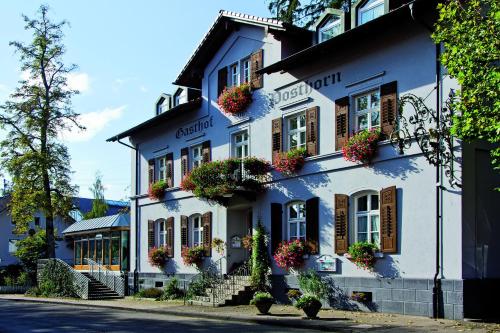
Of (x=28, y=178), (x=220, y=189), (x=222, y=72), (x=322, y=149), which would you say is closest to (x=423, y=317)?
(x=322, y=149)

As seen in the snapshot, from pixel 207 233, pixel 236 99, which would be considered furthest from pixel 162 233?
pixel 236 99

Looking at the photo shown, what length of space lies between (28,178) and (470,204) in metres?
26.1

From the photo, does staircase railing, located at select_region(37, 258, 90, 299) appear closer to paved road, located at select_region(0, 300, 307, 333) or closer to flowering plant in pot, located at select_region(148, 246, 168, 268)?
flowering plant in pot, located at select_region(148, 246, 168, 268)

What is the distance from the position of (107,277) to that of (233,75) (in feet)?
41.0

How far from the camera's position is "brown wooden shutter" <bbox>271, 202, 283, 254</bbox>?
2141 centimetres

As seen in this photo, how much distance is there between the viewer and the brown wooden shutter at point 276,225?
21406 mm

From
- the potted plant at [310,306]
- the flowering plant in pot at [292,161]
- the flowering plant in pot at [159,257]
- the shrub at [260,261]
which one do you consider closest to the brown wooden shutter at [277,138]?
the flowering plant in pot at [292,161]

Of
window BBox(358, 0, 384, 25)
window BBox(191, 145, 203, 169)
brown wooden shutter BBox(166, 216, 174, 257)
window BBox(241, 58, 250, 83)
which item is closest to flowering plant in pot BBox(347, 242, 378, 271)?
window BBox(358, 0, 384, 25)

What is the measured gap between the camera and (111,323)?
17578 millimetres

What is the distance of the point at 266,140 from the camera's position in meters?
22.4

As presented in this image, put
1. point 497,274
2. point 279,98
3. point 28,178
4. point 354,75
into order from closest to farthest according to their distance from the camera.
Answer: point 497,274 < point 354,75 < point 279,98 < point 28,178

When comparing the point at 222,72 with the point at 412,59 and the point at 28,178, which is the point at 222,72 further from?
the point at 28,178

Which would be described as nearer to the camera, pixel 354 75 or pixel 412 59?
pixel 412 59

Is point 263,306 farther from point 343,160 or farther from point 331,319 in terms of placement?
point 343,160
